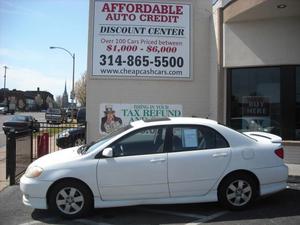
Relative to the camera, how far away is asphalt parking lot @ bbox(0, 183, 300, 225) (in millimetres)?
6660

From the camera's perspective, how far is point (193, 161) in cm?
705

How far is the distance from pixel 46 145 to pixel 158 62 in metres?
4.14

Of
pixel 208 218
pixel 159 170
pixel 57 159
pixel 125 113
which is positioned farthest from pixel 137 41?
pixel 208 218

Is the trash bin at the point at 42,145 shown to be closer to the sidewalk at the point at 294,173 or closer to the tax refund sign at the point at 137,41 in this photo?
the tax refund sign at the point at 137,41

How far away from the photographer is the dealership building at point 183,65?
41.0 feet

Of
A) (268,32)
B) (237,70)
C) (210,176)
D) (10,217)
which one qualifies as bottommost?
(10,217)

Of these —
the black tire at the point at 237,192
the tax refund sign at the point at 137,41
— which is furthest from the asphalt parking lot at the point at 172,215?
the tax refund sign at the point at 137,41

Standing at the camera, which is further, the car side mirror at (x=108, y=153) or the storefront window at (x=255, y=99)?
the storefront window at (x=255, y=99)

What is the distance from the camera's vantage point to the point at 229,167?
281 inches

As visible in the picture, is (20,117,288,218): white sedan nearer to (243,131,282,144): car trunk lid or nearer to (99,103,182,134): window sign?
(243,131,282,144): car trunk lid

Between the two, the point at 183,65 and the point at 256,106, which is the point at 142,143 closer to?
the point at 256,106

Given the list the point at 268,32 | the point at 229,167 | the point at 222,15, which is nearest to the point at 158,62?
the point at 222,15

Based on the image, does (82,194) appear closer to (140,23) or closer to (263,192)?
(263,192)

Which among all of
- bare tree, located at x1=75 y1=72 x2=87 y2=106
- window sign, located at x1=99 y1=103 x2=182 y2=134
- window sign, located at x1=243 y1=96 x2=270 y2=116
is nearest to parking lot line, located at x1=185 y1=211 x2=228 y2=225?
window sign, located at x1=243 y1=96 x2=270 y2=116
